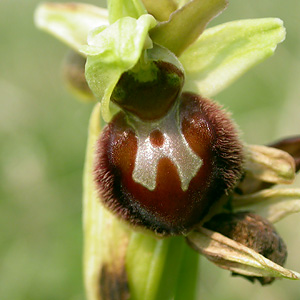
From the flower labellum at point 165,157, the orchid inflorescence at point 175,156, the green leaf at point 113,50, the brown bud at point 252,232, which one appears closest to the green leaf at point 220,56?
the orchid inflorescence at point 175,156

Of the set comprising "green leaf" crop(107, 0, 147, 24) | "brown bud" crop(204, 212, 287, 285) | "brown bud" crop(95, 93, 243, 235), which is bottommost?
"brown bud" crop(204, 212, 287, 285)

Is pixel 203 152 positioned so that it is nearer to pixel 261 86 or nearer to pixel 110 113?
pixel 110 113

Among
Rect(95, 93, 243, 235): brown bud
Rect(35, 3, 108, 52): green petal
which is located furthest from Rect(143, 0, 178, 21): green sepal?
Rect(35, 3, 108, 52): green petal

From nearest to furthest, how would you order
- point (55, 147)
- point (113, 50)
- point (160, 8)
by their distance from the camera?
point (113, 50) < point (160, 8) < point (55, 147)

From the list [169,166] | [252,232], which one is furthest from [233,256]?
[169,166]

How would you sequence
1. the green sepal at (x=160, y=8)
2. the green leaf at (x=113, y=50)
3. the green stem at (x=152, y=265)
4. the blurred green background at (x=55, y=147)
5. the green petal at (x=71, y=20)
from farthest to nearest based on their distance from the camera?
the blurred green background at (x=55, y=147)
the green petal at (x=71, y=20)
the green stem at (x=152, y=265)
the green sepal at (x=160, y=8)
the green leaf at (x=113, y=50)

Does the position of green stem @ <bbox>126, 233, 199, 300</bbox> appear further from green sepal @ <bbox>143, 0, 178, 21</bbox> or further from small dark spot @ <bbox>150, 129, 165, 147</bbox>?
green sepal @ <bbox>143, 0, 178, 21</bbox>

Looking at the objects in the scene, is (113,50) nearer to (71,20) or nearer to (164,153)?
(164,153)

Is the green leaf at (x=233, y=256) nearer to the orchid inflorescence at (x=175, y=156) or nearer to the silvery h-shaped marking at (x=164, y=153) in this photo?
the orchid inflorescence at (x=175, y=156)
